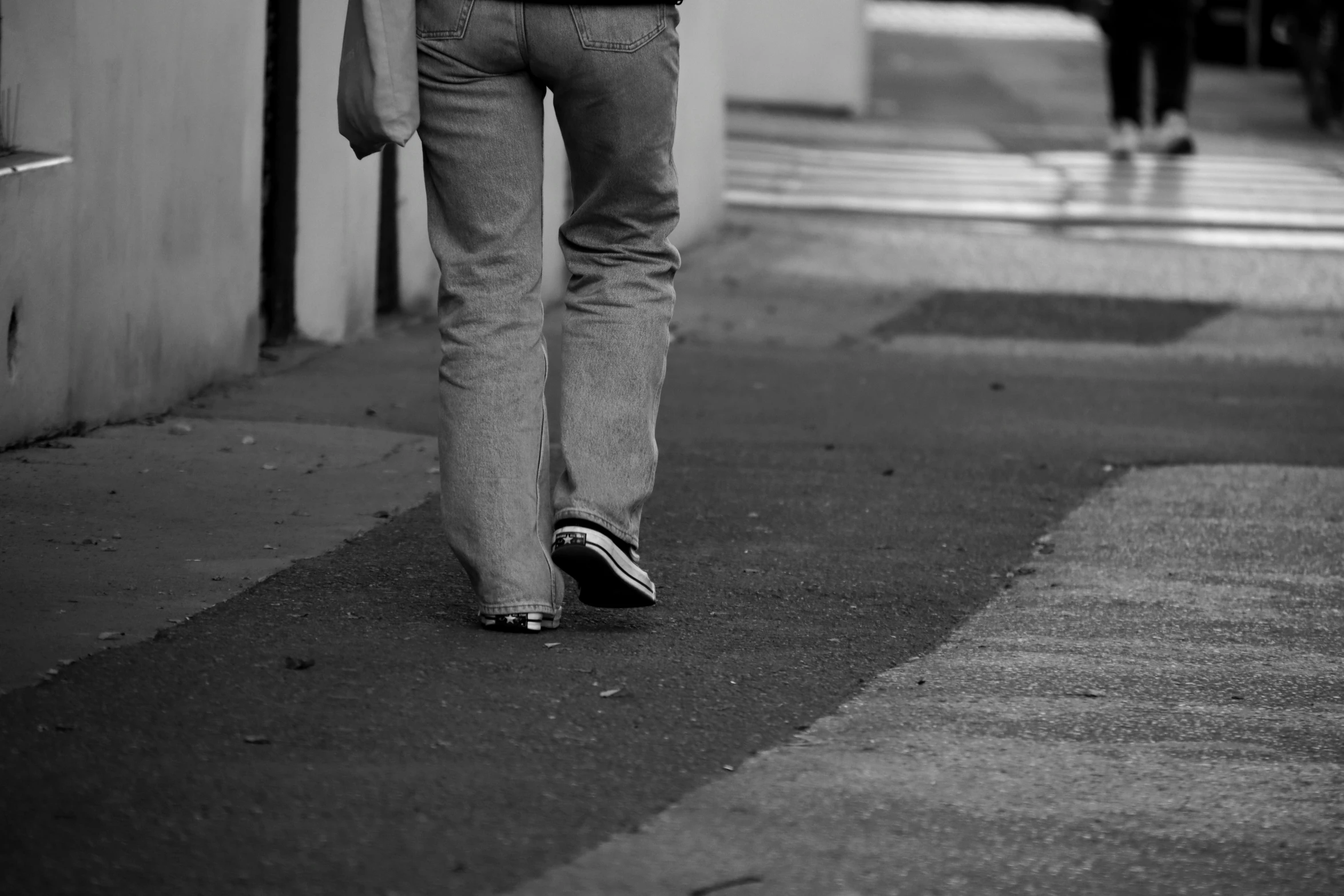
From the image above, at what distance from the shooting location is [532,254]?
3760 millimetres

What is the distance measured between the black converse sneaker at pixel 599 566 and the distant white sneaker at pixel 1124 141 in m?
11.6

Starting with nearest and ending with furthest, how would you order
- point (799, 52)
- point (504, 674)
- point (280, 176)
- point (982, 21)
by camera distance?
point (504, 674)
point (280, 176)
point (799, 52)
point (982, 21)

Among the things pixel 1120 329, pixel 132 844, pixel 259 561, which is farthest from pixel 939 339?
pixel 132 844

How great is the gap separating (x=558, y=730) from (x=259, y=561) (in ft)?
4.01

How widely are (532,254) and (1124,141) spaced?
11.8 metres

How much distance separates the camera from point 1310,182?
13.6m

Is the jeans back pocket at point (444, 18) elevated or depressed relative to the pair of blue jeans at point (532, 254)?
elevated

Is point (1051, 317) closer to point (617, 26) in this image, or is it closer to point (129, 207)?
point (129, 207)

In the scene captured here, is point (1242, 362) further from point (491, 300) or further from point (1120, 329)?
point (491, 300)

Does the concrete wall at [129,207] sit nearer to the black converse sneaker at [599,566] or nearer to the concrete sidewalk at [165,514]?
the concrete sidewalk at [165,514]

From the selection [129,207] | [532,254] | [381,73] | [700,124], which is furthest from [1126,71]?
[381,73]

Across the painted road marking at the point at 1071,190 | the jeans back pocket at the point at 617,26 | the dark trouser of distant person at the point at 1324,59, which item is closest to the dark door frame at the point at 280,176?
the jeans back pocket at the point at 617,26

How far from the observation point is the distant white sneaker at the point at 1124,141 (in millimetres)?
14844

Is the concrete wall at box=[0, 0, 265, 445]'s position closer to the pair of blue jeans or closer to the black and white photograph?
the black and white photograph
